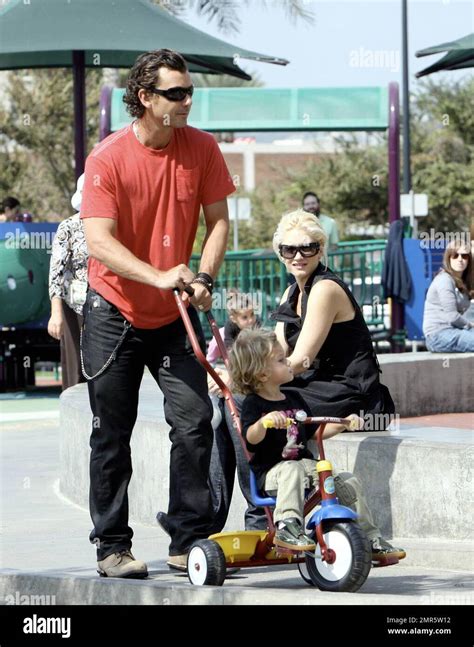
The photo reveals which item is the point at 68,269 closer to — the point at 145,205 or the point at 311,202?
the point at 145,205

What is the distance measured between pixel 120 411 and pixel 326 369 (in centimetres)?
107

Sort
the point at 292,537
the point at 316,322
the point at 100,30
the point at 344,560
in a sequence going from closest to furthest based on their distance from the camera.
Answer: the point at 344,560
the point at 292,537
the point at 316,322
the point at 100,30

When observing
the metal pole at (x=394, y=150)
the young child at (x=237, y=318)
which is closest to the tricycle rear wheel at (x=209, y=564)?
the young child at (x=237, y=318)

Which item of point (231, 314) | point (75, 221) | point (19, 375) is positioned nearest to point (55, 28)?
point (19, 375)

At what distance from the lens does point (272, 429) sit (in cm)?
606

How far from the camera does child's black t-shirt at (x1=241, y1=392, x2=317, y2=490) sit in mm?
6004

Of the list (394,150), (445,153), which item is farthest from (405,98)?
(394,150)

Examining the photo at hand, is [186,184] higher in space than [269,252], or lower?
higher

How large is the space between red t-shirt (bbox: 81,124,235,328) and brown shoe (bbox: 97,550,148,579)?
36.4 inches

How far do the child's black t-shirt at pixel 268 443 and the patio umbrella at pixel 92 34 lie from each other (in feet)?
31.1

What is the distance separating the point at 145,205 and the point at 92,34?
9.64 meters

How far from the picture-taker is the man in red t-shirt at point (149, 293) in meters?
6.05

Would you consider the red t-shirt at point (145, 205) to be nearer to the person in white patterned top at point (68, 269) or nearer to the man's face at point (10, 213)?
the person in white patterned top at point (68, 269)
